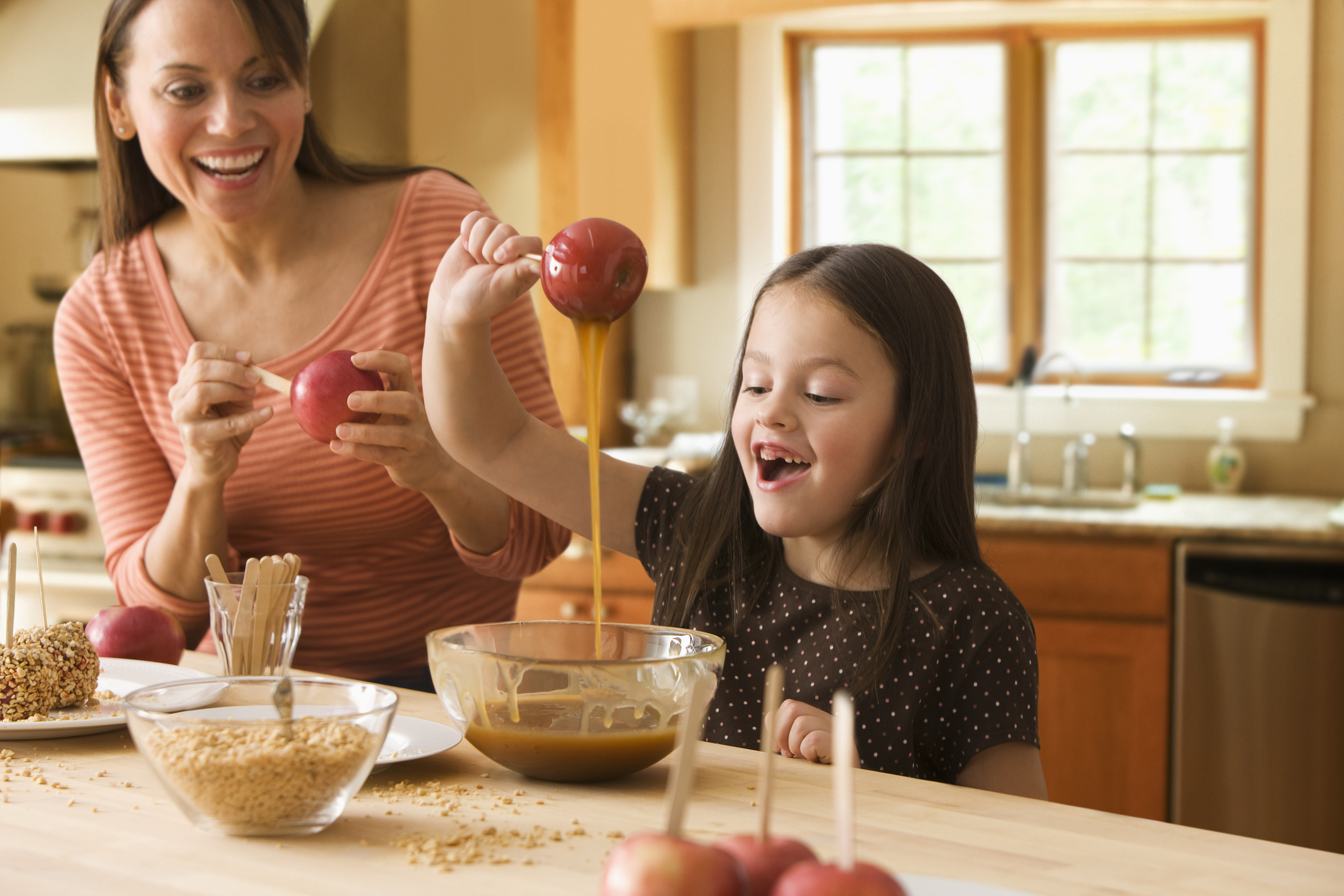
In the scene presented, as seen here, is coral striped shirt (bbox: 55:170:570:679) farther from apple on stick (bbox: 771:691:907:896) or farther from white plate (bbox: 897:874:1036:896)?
apple on stick (bbox: 771:691:907:896)

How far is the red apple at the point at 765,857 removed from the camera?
57 cm

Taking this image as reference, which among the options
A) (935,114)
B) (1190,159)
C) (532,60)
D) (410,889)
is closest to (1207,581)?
(1190,159)

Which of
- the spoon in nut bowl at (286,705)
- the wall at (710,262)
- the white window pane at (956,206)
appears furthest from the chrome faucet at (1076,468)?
the spoon in nut bowl at (286,705)

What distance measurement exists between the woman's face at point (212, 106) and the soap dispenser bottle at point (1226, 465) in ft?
7.95

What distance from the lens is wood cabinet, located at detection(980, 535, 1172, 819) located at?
269 centimetres

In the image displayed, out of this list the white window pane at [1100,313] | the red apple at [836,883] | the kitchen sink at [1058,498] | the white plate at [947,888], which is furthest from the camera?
the white window pane at [1100,313]

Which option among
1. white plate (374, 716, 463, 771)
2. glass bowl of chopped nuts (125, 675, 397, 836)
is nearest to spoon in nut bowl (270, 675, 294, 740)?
glass bowl of chopped nuts (125, 675, 397, 836)

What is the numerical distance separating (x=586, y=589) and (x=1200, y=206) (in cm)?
182

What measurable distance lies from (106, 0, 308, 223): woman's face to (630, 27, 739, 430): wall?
2.11m

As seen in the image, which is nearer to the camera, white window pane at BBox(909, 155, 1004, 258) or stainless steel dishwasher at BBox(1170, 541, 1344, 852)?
stainless steel dishwasher at BBox(1170, 541, 1344, 852)

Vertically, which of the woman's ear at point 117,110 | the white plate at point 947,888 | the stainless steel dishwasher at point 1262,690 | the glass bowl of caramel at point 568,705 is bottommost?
the stainless steel dishwasher at point 1262,690

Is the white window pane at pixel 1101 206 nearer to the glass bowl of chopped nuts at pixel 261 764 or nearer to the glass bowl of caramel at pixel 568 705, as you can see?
the glass bowl of caramel at pixel 568 705

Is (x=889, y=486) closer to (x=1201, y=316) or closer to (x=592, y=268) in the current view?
(x=592, y=268)

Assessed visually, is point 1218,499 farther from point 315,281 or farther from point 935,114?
point 315,281
